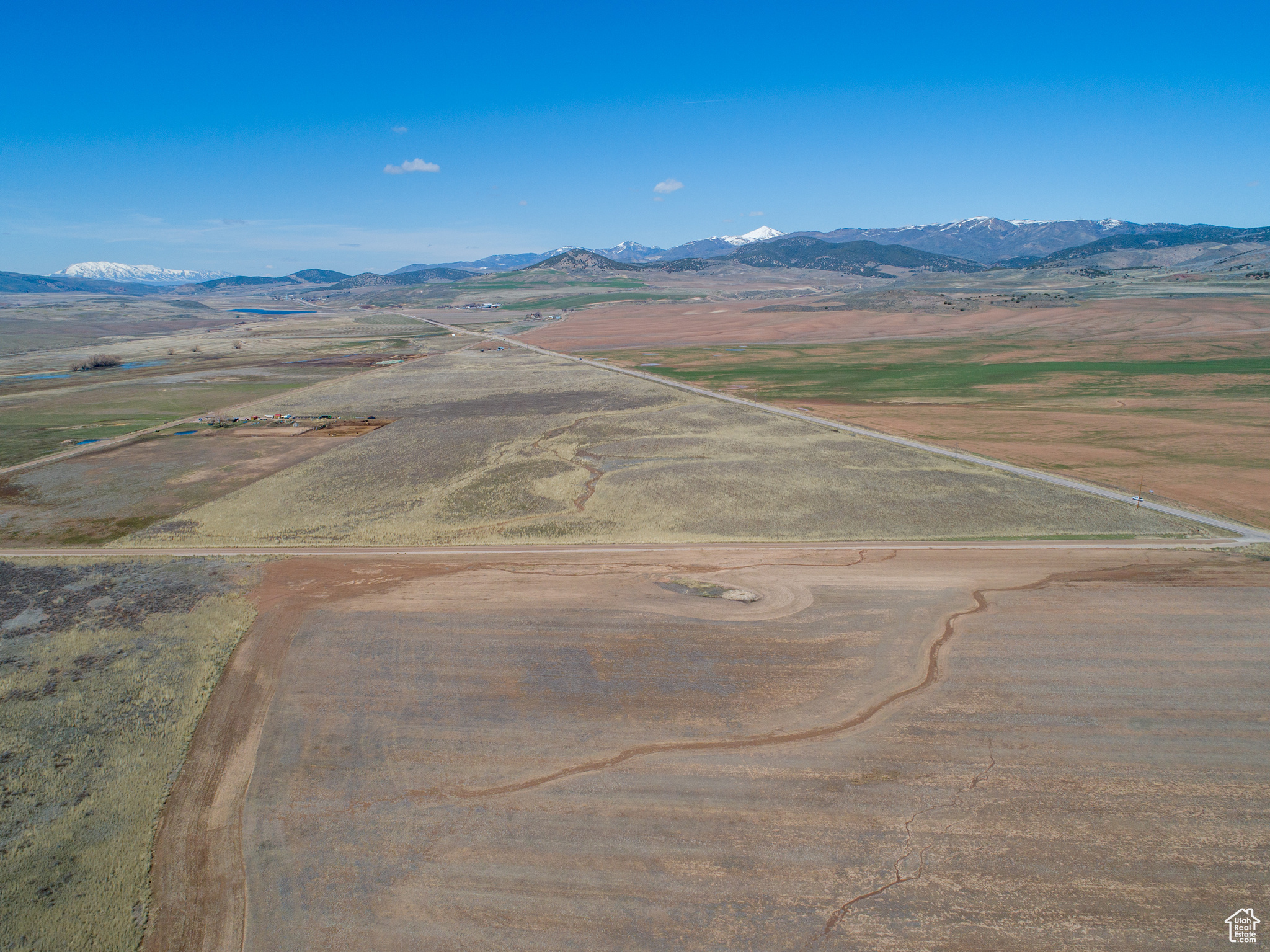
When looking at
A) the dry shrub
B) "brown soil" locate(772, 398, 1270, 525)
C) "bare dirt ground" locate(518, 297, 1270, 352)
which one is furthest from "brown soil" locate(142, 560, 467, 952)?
the dry shrub

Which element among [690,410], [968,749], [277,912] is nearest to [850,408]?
[690,410]

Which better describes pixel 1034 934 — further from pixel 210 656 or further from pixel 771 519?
pixel 210 656

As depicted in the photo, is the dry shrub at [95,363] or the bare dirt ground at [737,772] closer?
the bare dirt ground at [737,772]

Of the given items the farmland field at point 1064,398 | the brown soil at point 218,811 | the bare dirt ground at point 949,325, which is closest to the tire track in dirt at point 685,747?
the brown soil at point 218,811

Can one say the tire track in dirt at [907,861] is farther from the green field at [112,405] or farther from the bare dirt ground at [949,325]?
the bare dirt ground at [949,325]

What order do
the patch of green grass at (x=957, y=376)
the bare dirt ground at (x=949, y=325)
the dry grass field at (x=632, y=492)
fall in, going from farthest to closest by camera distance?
the bare dirt ground at (x=949, y=325)
the patch of green grass at (x=957, y=376)
the dry grass field at (x=632, y=492)
